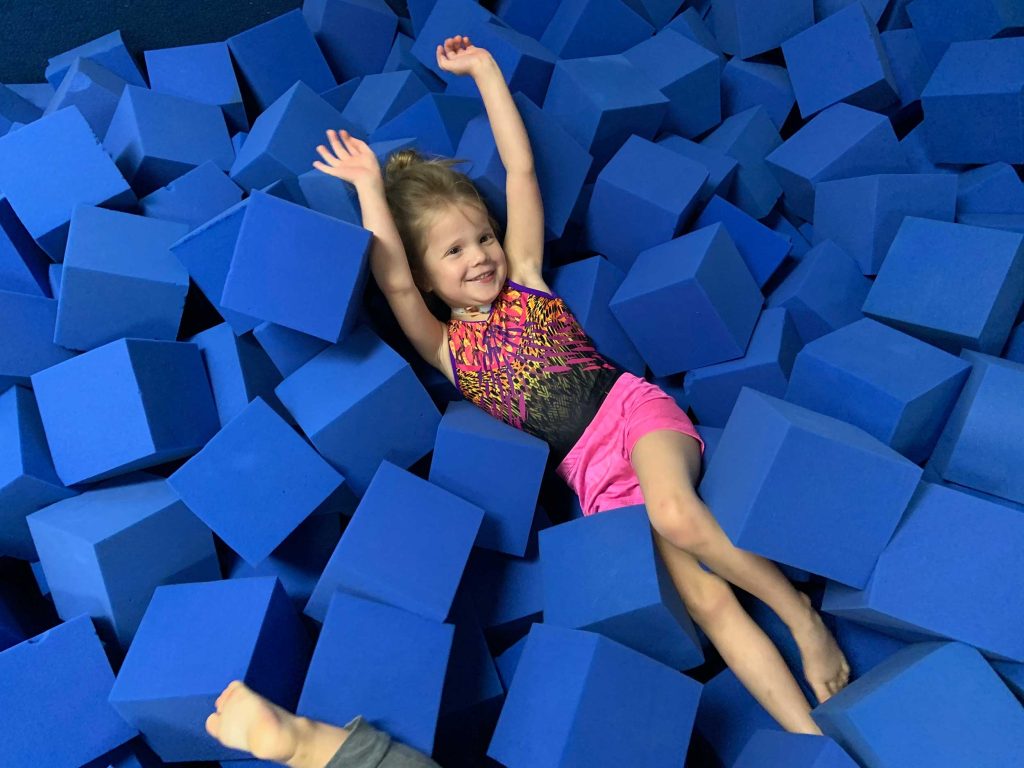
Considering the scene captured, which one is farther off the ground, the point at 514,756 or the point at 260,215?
the point at 260,215

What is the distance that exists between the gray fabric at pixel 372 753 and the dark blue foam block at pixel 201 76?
4.45 ft

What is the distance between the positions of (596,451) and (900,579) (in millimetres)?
539

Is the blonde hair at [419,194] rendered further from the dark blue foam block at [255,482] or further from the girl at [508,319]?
the dark blue foam block at [255,482]

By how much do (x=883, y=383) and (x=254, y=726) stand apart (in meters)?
0.96

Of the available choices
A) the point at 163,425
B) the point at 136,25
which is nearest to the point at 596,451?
the point at 163,425

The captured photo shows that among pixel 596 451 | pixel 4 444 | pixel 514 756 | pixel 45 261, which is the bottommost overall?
pixel 514 756

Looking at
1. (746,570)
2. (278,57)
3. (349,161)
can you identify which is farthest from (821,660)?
(278,57)

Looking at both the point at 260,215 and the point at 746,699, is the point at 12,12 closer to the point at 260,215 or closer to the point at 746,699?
the point at 260,215

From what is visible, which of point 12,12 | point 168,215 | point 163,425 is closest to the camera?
point 163,425

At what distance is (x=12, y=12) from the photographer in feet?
5.98

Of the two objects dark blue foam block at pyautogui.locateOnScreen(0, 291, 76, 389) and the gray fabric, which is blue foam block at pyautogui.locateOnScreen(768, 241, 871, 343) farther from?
dark blue foam block at pyautogui.locateOnScreen(0, 291, 76, 389)

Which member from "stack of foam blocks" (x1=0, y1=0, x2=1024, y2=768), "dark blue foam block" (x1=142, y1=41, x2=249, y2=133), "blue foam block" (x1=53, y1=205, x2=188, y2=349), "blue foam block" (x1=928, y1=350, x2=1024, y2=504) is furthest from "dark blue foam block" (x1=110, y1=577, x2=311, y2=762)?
"dark blue foam block" (x1=142, y1=41, x2=249, y2=133)

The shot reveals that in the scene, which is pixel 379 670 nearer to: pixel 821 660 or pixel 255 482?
pixel 255 482

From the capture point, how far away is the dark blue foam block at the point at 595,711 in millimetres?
1016
